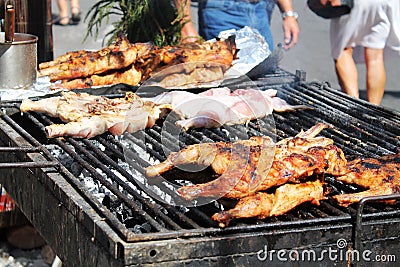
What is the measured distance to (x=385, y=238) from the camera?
2.95 m

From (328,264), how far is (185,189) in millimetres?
699

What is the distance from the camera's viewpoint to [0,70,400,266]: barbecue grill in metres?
2.64

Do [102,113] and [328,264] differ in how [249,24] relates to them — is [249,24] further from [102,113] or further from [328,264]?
[328,264]

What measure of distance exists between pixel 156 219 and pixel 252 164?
511 mm

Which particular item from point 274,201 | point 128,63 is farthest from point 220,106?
point 274,201

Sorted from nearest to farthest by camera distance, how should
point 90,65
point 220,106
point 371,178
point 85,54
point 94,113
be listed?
point 371,178 → point 94,113 → point 220,106 → point 90,65 → point 85,54

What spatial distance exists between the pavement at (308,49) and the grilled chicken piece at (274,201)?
735 cm

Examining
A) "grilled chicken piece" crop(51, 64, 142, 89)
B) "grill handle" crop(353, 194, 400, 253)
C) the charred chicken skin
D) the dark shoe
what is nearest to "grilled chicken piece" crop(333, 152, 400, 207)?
"grill handle" crop(353, 194, 400, 253)

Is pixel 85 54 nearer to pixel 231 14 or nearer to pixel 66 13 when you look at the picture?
pixel 231 14

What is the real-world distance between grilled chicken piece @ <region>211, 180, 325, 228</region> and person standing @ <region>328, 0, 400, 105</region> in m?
5.51

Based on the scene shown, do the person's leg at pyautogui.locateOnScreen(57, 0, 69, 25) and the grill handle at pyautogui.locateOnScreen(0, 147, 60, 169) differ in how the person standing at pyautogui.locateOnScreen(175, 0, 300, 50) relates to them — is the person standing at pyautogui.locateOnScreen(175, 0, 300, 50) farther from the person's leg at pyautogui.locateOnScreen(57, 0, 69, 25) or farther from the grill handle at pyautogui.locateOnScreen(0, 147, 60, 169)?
the person's leg at pyautogui.locateOnScreen(57, 0, 69, 25)

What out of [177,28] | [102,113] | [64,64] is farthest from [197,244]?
[177,28]

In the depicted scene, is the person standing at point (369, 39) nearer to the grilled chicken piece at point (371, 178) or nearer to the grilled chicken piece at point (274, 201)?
the grilled chicken piece at point (371, 178)

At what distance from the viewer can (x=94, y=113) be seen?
163 inches
